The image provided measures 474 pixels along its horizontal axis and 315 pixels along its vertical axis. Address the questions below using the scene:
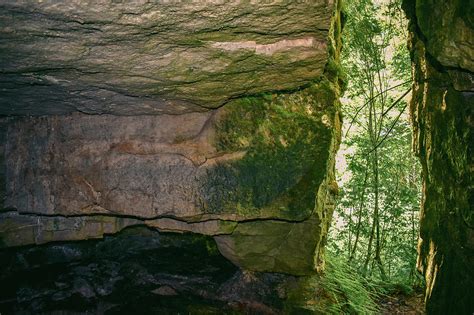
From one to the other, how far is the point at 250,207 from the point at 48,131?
1.80m

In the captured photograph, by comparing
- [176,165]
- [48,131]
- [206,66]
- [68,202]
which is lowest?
[68,202]

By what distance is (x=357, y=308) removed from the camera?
3486mm

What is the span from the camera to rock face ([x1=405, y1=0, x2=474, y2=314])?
6.88 ft

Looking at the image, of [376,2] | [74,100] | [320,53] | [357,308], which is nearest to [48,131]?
[74,100]

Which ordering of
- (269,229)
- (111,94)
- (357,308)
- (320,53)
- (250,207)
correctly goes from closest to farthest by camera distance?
(320,53) → (111,94) → (250,207) → (269,229) → (357,308)

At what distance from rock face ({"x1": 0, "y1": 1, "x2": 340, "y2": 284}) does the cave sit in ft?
0.04

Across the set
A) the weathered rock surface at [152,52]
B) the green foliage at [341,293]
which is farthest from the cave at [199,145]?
the green foliage at [341,293]

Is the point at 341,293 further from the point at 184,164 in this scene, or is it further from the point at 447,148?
the point at 184,164

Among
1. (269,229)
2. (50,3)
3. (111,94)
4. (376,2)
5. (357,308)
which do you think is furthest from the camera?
(376,2)

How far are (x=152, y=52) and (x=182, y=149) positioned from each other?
109cm

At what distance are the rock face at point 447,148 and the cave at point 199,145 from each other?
0.02 metres

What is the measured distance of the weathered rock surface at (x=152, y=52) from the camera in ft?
4.82

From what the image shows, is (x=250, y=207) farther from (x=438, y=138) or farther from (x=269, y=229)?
(x=438, y=138)

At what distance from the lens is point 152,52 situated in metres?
1.85
